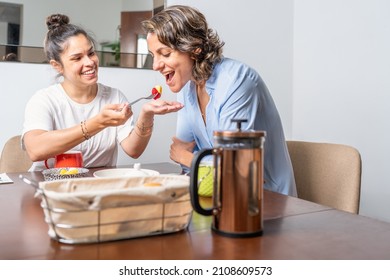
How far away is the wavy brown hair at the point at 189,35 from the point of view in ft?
4.69

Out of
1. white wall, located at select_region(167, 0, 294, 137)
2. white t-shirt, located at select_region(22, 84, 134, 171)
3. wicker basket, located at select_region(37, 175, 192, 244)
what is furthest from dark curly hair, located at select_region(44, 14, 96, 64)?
wicker basket, located at select_region(37, 175, 192, 244)

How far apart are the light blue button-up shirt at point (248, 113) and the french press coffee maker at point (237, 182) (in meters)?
0.64

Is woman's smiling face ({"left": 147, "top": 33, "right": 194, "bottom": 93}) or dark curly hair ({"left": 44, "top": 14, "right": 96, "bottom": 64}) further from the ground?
dark curly hair ({"left": 44, "top": 14, "right": 96, "bottom": 64})

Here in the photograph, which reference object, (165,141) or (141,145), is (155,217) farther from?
(165,141)

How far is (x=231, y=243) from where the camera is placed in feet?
2.15

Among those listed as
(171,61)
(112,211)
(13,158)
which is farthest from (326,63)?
(112,211)

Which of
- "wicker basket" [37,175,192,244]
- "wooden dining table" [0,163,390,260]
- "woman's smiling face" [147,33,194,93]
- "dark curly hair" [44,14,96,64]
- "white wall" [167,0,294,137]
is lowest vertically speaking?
"wooden dining table" [0,163,390,260]

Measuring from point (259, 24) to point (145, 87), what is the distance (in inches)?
34.1

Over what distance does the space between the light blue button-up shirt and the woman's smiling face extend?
10cm

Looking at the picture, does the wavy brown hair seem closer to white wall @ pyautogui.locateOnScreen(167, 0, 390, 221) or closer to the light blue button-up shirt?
the light blue button-up shirt

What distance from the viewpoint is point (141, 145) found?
1.68 m

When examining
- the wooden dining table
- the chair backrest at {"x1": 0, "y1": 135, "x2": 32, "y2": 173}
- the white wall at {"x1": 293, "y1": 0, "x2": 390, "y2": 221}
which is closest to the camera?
the wooden dining table

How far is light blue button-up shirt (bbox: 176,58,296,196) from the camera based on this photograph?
4.50 ft

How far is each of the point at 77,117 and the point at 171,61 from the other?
522 millimetres
